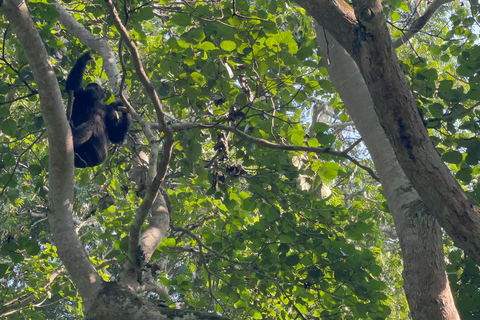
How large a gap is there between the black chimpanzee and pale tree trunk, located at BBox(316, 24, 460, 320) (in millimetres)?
2881

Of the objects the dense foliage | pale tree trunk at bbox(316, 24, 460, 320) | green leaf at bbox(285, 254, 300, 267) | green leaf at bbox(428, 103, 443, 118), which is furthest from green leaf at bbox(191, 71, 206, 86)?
green leaf at bbox(428, 103, 443, 118)

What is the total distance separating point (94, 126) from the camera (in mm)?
5293

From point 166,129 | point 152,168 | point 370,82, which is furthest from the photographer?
point 152,168

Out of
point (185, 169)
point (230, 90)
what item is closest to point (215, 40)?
point (230, 90)

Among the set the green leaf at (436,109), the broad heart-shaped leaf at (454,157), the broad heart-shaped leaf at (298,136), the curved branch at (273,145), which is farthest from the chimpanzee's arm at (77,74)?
the broad heart-shaped leaf at (454,157)

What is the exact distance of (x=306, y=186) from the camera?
2.92 metres

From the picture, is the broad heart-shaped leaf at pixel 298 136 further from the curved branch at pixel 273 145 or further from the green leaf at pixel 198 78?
the green leaf at pixel 198 78

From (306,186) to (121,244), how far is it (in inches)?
62.8

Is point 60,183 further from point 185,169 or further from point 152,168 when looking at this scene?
point 185,169

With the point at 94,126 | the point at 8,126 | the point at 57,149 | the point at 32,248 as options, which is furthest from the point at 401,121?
the point at 94,126

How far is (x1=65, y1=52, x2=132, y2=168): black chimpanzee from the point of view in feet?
16.7

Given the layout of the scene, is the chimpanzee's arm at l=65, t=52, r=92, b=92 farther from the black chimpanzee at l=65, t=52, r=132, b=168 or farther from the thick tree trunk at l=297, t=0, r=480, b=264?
the thick tree trunk at l=297, t=0, r=480, b=264

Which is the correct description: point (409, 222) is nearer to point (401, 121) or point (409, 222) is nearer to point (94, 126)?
point (401, 121)

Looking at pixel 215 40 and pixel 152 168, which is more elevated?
pixel 215 40
